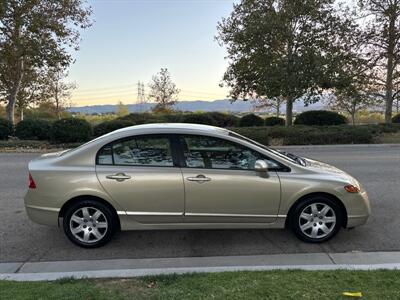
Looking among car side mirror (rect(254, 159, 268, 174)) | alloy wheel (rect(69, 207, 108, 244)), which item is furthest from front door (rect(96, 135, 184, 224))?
car side mirror (rect(254, 159, 268, 174))

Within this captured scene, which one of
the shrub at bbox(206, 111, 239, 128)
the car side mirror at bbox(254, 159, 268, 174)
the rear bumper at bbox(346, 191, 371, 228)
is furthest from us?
the shrub at bbox(206, 111, 239, 128)

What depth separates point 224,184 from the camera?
497cm

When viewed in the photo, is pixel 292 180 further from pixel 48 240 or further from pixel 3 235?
pixel 3 235

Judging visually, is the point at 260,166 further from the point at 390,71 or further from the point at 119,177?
the point at 390,71

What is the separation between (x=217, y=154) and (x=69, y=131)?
14896 mm

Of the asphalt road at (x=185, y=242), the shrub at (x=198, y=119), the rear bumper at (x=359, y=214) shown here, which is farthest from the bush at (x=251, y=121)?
the rear bumper at (x=359, y=214)

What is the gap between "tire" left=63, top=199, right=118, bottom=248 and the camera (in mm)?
5066

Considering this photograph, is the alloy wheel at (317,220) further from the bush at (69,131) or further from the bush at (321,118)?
the bush at (321,118)

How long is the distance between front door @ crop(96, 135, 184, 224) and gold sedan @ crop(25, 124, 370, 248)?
0.01 metres

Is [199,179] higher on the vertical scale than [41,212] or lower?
higher

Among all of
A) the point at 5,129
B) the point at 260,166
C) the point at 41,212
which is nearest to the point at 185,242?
the point at 260,166

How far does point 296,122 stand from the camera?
2398cm

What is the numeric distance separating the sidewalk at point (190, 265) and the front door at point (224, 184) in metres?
0.54

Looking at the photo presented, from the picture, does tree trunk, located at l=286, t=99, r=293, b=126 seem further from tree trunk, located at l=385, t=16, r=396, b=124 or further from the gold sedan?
the gold sedan
